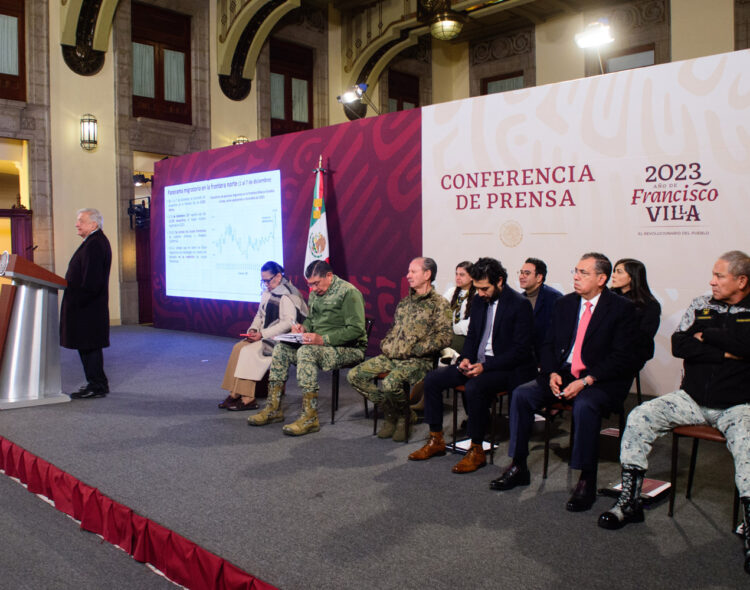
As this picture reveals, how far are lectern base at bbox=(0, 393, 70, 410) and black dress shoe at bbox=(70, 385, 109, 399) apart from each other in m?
0.10

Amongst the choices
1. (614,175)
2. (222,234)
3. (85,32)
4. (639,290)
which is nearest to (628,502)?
(639,290)

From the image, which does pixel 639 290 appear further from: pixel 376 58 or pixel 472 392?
pixel 376 58

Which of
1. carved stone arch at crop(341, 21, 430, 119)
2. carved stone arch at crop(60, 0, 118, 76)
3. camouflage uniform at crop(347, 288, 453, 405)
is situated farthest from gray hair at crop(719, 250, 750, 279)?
carved stone arch at crop(341, 21, 430, 119)

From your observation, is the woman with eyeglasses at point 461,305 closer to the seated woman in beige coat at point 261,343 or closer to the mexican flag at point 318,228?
the seated woman in beige coat at point 261,343

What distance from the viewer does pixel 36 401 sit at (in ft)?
16.0

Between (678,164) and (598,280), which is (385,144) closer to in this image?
(678,164)

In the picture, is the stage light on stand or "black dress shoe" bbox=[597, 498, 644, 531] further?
the stage light on stand

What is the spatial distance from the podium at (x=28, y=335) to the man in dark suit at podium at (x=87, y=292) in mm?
93

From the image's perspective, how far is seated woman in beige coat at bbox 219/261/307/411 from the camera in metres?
4.71

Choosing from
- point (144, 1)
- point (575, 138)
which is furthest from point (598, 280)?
point (144, 1)

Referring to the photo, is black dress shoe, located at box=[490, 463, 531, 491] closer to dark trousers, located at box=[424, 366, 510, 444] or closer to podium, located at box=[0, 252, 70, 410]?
dark trousers, located at box=[424, 366, 510, 444]

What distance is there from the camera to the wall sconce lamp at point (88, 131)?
31.6ft

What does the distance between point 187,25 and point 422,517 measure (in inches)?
401

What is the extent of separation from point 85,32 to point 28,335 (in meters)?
6.48
